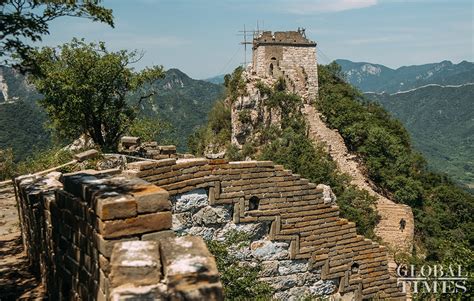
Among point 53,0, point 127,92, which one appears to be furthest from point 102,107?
point 53,0

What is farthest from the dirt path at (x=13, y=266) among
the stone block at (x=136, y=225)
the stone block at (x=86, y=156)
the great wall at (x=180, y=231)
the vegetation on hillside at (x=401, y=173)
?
the vegetation on hillside at (x=401, y=173)

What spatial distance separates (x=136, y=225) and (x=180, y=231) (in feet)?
13.9

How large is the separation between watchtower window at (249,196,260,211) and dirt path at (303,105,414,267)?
44.2 ft

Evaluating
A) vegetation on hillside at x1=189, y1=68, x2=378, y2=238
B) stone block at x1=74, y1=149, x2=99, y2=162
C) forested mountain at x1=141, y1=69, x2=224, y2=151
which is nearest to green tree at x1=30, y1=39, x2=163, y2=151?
stone block at x1=74, y1=149, x2=99, y2=162

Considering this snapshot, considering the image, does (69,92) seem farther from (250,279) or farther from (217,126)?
(217,126)

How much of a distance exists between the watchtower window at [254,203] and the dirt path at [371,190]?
44.2 ft

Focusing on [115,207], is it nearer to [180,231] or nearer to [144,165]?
[144,165]

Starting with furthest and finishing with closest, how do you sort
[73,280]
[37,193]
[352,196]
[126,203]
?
[352,196] < [37,193] < [73,280] < [126,203]

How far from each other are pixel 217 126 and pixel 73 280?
3209cm

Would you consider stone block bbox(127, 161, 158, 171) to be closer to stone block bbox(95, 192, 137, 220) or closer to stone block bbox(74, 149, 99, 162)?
stone block bbox(74, 149, 99, 162)

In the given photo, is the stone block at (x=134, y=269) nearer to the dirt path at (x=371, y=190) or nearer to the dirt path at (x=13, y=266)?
the dirt path at (x=13, y=266)

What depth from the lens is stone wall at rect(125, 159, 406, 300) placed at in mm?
7629

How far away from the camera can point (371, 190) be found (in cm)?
2773

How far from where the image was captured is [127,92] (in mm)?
16219
